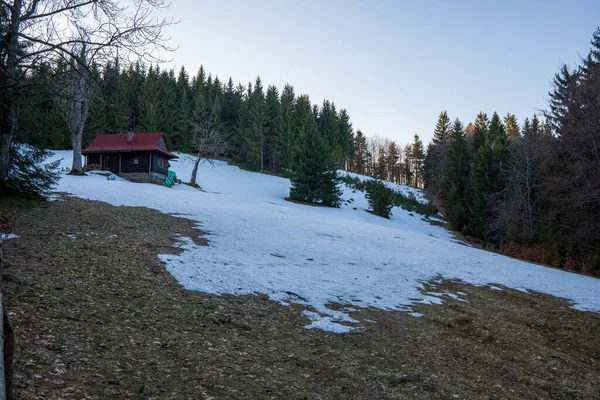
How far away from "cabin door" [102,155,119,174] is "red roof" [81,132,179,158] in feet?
3.99

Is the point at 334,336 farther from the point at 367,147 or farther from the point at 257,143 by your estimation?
the point at 367,147

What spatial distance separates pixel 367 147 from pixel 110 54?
314 feet

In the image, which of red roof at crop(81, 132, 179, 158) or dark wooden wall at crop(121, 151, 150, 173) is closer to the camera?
red roof at crop(81, 132, 179, 158)

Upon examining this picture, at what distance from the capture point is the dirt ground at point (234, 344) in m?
3.66

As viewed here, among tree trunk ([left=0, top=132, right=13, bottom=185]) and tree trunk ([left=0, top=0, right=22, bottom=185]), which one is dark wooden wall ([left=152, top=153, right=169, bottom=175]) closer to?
tree trunk ([left=0, top=132, right=13, bottom=185])

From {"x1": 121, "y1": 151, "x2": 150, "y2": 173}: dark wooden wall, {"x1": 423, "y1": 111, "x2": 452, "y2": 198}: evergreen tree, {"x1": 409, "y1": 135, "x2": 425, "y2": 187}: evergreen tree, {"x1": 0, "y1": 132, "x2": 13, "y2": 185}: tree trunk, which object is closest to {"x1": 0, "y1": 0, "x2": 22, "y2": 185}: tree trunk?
{"x1": 0, "y1": 132, "x2": 13, "y2": 185}: tree trunk

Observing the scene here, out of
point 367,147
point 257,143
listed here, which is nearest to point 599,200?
point 257,143

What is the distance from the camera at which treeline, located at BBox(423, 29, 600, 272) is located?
656 inches

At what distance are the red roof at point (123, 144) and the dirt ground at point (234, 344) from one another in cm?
3184

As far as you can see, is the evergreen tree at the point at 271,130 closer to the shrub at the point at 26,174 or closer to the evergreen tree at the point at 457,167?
the evergreen tree at the point at 457,167

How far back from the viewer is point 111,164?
132 ft

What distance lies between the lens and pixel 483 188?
122ft

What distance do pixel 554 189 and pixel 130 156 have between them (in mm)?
38134

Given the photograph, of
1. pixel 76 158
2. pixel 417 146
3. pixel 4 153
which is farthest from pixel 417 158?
pixel 4 153
